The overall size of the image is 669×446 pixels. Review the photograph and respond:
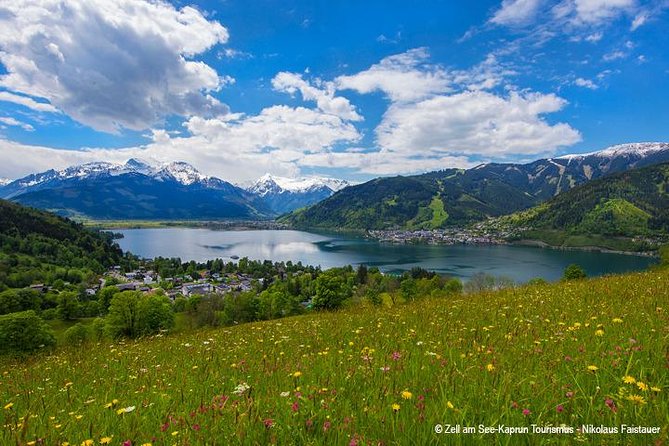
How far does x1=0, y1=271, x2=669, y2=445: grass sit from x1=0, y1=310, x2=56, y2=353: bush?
48.1 m

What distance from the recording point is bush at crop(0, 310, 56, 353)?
42906 mm

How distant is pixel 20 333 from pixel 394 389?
187ft

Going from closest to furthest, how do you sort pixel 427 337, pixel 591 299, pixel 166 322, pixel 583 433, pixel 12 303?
pixel 583 433 → pixel 427 337 → pixel 591 299 → pixel 166 322 → pixel 12 303

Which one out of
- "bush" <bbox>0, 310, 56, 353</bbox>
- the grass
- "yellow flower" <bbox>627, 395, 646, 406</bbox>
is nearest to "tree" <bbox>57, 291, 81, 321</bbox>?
"bush" <bbox>0, 310, 56, 353</bbox>

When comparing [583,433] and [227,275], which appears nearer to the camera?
[583,433]

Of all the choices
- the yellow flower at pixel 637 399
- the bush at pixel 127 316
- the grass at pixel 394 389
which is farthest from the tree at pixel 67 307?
the yellow flower at pixel 637 399

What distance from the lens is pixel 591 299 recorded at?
31.8ft

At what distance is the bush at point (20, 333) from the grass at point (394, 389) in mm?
48061

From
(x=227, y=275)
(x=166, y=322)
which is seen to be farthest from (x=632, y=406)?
(x=227, y=275)

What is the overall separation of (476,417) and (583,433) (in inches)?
33.3

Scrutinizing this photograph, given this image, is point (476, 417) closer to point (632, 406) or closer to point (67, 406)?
point (632, 406)

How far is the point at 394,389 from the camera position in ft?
13.1

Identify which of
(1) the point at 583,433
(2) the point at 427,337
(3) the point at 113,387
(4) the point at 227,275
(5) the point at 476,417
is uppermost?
(1) the point at 583,433

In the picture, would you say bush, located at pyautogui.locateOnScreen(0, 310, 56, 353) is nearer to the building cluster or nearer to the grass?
the grass
